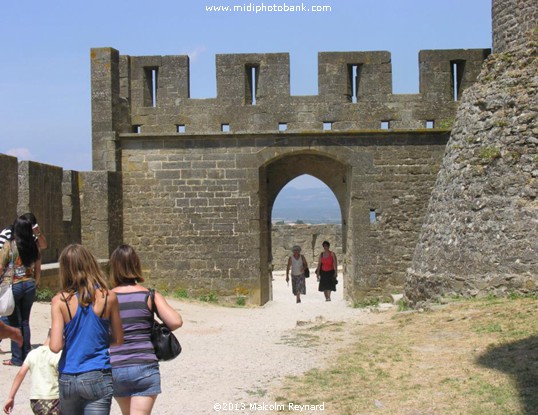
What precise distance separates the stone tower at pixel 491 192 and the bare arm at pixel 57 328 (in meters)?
7.67

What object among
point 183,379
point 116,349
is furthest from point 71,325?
point 183,379

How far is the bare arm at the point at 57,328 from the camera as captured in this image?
425 centimetres

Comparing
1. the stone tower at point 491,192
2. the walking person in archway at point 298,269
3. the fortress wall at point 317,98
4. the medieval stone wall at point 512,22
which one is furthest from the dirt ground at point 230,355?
the medieval stone wall at point 512,22

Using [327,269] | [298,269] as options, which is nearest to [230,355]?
[327,269]

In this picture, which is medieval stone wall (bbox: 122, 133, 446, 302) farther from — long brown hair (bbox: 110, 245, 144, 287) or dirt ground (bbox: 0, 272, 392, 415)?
long brown hair (bbox: 110, 245, 144, 287)

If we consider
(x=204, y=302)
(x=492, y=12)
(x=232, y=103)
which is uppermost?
(x=492, y=12)

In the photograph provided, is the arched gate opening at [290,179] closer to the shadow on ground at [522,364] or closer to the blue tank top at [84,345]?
the shadow on ground at [522,364]

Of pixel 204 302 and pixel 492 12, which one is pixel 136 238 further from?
pixel 492 12

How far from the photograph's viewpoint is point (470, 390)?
6.34 meters

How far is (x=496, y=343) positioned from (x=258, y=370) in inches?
92.0

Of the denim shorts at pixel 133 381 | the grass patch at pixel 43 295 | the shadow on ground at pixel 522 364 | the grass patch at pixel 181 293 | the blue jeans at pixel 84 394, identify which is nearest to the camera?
the blue jeans at pixel 84 394

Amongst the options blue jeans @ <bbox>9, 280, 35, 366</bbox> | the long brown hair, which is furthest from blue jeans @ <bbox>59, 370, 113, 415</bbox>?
blue jeans @ <bbox>9, 280, 35, 366</bbox>

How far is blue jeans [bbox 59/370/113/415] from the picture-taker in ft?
13.6

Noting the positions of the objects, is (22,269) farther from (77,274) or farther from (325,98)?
(325,98)
